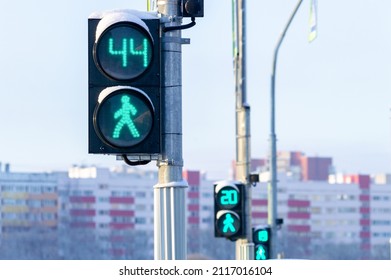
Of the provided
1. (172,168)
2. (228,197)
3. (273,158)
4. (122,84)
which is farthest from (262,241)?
(122,84)

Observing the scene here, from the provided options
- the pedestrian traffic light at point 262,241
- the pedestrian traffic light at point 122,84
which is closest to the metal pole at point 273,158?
the pedestrian traffic light at point 262,241

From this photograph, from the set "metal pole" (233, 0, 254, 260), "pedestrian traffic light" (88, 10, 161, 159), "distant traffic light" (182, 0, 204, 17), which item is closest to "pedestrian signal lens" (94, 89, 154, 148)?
"pedestrian traffic light" (88, 10, 161, 159)

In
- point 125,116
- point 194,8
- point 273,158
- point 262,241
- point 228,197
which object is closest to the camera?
point 125,116

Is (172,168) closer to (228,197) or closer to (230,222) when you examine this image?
(230,222)

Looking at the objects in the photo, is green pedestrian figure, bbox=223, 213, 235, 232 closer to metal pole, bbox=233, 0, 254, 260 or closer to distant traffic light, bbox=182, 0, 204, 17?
metal pole, bbox=233, 0, 254, 260

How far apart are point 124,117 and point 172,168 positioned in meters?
0.90

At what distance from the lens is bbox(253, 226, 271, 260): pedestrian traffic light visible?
1230 inches

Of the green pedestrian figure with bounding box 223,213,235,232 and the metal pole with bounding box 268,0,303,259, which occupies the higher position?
the metal pole with bounding box 268,0,303,259

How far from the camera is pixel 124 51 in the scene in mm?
A: 12680

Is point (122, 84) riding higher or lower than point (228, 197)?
higher

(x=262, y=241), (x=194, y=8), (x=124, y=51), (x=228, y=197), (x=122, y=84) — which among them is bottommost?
(x=262, y=241)

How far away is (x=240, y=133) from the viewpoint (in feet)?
102
